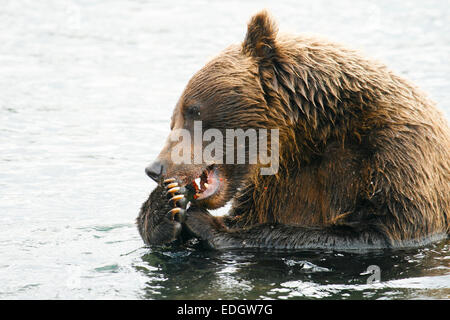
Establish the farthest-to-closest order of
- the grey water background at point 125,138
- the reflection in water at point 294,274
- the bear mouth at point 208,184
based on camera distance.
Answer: the bear mouth at point 208,184
the grey water background at point 125,138
the reflection in water at point 294,274

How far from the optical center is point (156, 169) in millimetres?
6262

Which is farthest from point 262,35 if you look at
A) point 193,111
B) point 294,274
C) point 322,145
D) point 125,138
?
point 125,138

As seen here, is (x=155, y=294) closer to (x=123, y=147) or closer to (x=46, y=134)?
(x=123, y=147)

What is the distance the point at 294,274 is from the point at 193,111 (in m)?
1.59

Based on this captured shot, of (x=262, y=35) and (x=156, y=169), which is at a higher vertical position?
(x=262, y=35)

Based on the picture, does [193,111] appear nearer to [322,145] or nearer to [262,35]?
[262,35]

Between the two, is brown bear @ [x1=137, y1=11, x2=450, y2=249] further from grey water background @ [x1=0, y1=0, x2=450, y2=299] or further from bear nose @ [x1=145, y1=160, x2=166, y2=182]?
grey water background @ [x1=0, y1=0, x2=450, y2=299]

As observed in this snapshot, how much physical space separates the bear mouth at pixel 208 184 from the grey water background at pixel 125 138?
0.56 meters

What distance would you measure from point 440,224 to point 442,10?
1204cm


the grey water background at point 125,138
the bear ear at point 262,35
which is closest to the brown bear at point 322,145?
the bear ear at point 262,35

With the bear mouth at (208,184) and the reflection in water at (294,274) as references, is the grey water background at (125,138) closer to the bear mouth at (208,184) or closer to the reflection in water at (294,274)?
the reflection in water at (294,274)

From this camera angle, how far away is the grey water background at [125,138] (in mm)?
6152

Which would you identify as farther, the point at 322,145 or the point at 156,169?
the point at 322,145

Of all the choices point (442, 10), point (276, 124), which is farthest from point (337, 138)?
point (442, 10)
